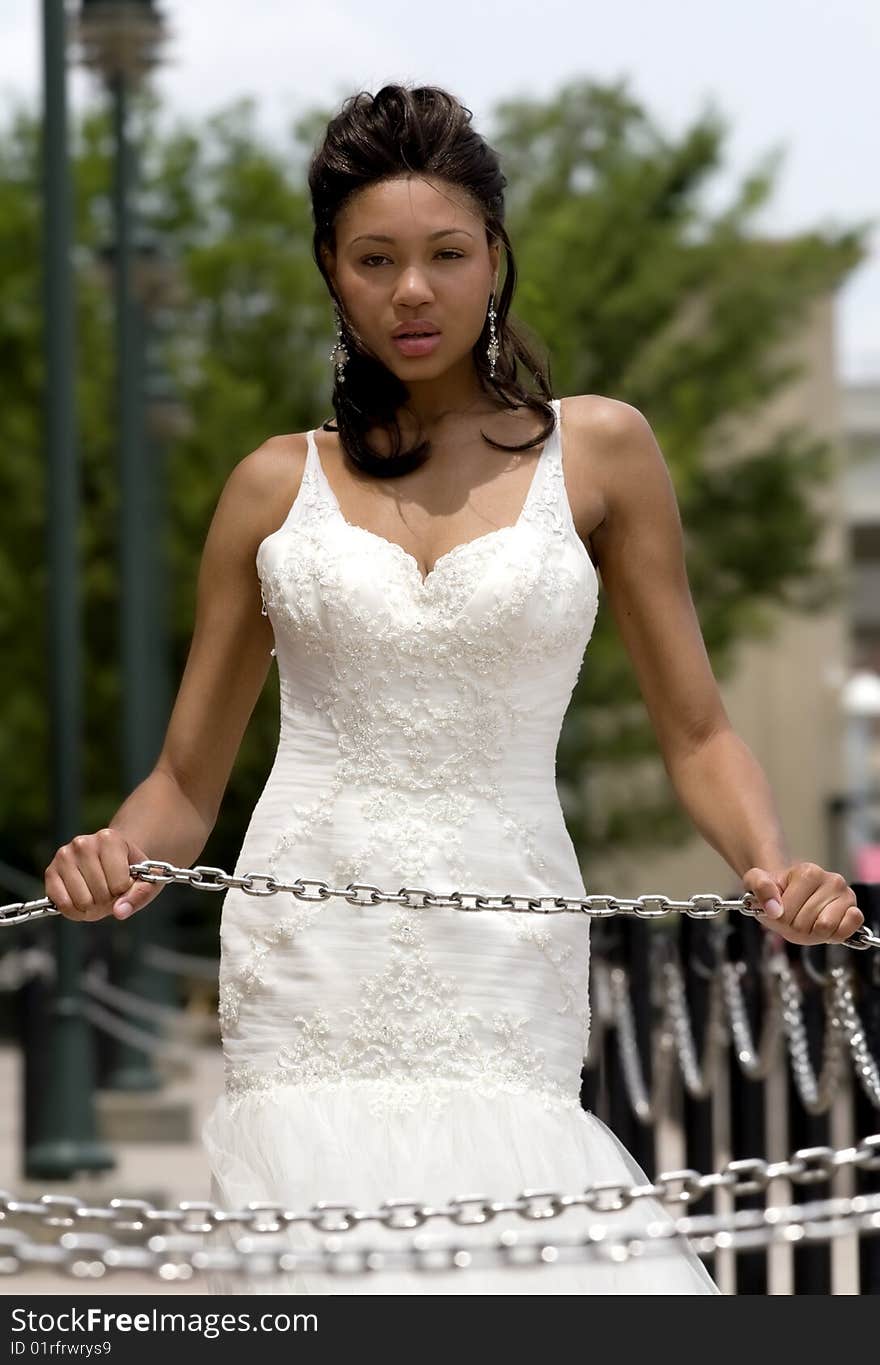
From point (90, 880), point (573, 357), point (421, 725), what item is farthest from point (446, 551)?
point (573, 357)

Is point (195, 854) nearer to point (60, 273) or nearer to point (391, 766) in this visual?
point (391, 766)

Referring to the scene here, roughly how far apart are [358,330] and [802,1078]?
210cm

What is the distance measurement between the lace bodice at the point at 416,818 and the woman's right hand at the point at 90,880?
0.27 meters

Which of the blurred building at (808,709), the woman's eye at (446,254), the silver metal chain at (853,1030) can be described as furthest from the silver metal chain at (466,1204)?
the blurred building at (808,709)

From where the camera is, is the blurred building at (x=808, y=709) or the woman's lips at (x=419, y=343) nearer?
the woman's lips at (x=419, y=343)

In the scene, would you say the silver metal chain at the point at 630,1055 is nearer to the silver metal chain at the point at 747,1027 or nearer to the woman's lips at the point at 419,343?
the silver metal chain at the point at 747,1027

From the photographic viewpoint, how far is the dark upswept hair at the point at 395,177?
3543mm

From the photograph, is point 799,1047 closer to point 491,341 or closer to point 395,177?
point 491,341

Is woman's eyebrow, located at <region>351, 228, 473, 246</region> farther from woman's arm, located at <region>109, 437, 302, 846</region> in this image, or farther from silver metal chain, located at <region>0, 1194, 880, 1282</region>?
silver metal chain, located at <region>0, 1194, 880, 1282</region>

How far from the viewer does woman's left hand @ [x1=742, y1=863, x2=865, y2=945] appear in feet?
10.0

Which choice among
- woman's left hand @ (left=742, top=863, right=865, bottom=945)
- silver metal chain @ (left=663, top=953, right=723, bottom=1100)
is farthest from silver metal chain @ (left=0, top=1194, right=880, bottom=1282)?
silver metal chain @ (left=663, top=953, right=723, bottom=1100)

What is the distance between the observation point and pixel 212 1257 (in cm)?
218

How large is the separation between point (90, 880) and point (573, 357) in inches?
731

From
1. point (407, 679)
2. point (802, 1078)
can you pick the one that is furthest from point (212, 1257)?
point (802, 1078)
